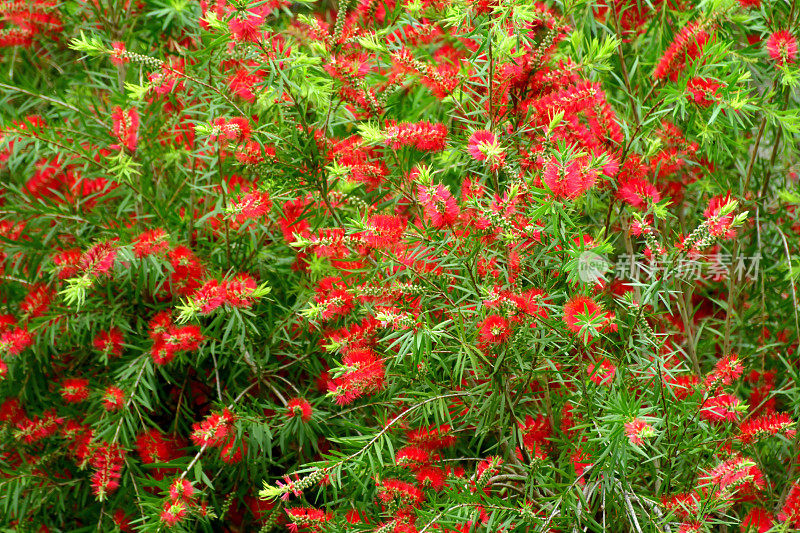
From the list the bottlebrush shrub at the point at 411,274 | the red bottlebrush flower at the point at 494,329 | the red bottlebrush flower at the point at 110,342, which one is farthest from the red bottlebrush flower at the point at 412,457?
the red bottlebrush flower at the point at 110,342

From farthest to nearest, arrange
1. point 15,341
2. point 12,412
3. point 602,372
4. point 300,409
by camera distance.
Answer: point 12,412
point 15,341
point 300,409
point 602,372

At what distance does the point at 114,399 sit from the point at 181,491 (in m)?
0.33

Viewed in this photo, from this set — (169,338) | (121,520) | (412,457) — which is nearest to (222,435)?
(169,338)

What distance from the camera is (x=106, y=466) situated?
168 cm

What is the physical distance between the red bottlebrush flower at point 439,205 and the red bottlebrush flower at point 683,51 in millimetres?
557

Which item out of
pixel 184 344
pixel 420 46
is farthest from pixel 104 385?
pixel 420 46

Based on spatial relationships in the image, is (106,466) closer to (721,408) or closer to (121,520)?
(121,520)

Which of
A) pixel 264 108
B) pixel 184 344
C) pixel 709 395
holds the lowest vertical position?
pixel 184 344

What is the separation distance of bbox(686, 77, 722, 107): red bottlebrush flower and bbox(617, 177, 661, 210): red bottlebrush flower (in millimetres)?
195

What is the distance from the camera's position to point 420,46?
1.93 meters

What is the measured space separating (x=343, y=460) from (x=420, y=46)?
3.48ft

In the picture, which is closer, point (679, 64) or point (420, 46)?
point (679, 64)

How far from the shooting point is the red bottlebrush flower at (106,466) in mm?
1665

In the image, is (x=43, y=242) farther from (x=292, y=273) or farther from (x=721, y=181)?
(x=721, y=181)
